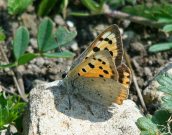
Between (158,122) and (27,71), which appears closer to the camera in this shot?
(158,122)

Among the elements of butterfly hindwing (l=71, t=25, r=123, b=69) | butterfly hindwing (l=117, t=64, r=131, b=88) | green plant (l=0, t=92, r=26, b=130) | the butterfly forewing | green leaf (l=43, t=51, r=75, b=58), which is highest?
butterfly hindwing (l=71, t=25, r=123, b=69)

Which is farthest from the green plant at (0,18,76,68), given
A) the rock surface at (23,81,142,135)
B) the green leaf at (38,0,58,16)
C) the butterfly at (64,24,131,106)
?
the green leaf at (38,0,58,16)

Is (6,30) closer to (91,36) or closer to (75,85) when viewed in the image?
(91,36)

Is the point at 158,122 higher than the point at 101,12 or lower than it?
lower

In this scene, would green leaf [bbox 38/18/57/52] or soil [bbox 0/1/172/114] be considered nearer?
green leaf [bbox 38/18/57/52]

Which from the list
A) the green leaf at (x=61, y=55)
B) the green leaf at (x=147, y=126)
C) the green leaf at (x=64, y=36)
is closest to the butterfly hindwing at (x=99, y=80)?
the green leaf at (x=147, y=126)

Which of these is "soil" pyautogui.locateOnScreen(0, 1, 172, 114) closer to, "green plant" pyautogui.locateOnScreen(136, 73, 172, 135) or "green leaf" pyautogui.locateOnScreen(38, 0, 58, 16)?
"green leaf" pyautogui.locateOnScreen(38, 0, 58, 16)

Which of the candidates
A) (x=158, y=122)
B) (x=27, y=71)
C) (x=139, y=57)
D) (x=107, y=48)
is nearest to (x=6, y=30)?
(x=27, y=71)

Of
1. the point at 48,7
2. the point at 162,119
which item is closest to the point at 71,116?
the point at 162,119
